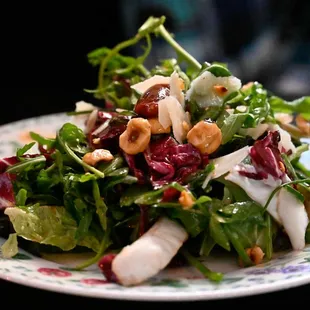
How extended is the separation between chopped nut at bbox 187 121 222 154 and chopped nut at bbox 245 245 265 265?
0.79ft

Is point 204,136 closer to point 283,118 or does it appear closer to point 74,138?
point 74,138

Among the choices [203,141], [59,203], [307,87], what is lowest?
A: [307,87]

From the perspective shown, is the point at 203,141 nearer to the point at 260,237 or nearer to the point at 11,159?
the point at 260,237

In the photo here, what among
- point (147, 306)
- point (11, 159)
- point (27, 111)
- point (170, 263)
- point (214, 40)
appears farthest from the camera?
point (214, 40)

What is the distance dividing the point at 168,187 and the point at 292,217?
287 mm

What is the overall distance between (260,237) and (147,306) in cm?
34

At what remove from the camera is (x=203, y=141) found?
143 cm

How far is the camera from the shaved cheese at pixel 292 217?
4.52 feet

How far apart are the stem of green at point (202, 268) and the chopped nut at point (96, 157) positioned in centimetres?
27

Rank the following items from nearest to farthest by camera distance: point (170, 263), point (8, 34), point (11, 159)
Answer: point (170, 263) < point (11, 159) < point (8, 34)

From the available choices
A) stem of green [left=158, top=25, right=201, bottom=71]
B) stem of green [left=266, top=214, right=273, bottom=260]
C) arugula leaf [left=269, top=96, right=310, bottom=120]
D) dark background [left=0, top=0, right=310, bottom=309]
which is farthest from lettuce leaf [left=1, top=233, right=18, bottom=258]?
dark background [left=0, top=0, right=310, bottom=309]

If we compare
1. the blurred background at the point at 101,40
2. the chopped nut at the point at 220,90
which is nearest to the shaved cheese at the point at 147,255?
the chopped nut at the point at 220,90

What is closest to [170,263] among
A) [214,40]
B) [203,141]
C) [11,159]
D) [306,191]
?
[203,141]

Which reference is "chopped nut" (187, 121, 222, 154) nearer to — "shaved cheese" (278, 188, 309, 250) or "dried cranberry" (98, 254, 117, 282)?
"shaved cheese" (278, 188, 309, 250)
